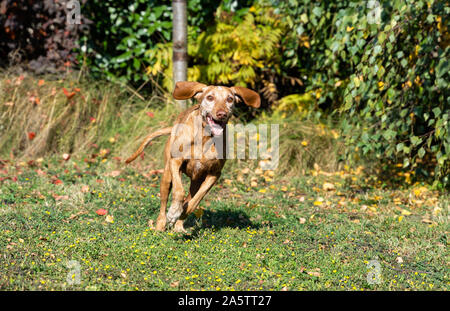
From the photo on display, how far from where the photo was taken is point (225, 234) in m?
4.67

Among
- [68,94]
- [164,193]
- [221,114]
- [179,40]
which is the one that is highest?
[179,40]

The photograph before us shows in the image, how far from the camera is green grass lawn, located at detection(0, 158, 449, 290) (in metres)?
3.69

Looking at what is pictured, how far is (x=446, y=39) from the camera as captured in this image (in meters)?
6.39

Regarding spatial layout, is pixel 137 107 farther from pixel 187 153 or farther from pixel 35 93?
pixel 187 153

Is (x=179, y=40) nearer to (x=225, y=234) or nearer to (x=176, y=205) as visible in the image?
(x=225, y=234)

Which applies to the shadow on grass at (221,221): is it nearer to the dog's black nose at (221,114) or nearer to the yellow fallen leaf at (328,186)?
the dog's black nose at (221,114)

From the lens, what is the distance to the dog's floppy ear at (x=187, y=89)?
14.6 ft

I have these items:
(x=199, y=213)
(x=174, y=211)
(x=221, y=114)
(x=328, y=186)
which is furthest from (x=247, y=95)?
(x=328, y=186)

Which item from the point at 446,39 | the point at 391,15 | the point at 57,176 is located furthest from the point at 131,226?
the point at 446,39

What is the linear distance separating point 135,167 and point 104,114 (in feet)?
4.12

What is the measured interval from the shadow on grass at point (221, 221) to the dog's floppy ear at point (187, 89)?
1.21 meters

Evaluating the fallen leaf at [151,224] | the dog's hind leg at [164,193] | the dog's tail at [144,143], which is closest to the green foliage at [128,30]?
the dog's tail at [144,143]

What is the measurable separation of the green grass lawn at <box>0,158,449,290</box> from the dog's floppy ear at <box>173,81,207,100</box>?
1.17 metres

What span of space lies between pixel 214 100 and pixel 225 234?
1.20m
